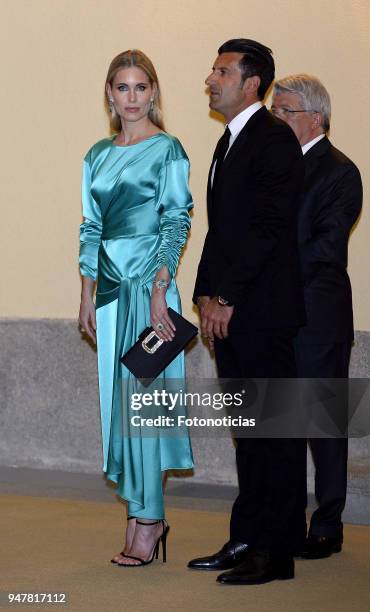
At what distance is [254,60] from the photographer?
4020 mm

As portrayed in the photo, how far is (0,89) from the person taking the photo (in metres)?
6.40

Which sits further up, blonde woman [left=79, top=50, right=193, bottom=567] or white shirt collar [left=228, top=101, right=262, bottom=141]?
white shirt collar [left=228, top=101, right=262, bottom=141]

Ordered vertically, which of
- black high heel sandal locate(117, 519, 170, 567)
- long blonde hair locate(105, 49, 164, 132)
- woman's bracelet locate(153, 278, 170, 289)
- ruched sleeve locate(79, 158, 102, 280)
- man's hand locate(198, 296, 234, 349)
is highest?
long blonde hair locate(105, 49, 164, 132)

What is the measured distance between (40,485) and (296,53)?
7.90ft

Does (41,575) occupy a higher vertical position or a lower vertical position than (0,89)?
lower

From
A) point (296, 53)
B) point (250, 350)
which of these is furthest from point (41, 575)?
point (296, 53)

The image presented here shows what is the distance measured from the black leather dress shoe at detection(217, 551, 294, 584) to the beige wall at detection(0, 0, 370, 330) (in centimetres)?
193

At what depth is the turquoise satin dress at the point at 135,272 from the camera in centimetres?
411

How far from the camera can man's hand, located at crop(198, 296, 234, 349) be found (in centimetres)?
386

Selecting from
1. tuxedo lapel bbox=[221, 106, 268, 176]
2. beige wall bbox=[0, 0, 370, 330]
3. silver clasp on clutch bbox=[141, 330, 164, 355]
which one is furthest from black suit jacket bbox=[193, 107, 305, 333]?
beige wall bbox=[0, 0, 370, 330]

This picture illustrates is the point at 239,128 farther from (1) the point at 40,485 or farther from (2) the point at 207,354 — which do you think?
(1) the point at 40,485

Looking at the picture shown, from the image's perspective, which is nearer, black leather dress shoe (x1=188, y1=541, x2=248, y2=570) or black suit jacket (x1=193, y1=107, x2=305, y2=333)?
black suit jacket (x1=193, y1=107, x2=305, y2=333)

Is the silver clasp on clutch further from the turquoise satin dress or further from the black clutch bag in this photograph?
the turquoise satin dress

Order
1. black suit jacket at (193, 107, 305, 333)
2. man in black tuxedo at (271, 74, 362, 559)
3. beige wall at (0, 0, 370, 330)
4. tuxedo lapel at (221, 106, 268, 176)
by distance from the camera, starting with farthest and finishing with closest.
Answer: beige wall at (0, 0, 370, 330)
man in black tuxedo at (271, 74, 362, 559)
tuxedo lapel at (221, 106, 268, 176)
black suit jacket at (193, 107, 305, 333)
